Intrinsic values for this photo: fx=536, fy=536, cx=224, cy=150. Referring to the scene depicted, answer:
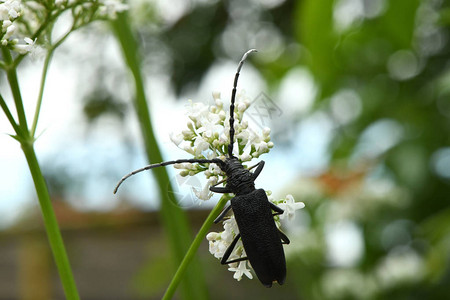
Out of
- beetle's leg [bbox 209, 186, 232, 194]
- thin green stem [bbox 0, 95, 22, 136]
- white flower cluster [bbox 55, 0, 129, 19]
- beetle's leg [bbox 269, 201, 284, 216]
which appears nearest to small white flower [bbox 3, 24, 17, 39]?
thin green stem [bbox 0, 95, 22, 136]

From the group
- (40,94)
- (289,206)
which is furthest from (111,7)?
(289,206)

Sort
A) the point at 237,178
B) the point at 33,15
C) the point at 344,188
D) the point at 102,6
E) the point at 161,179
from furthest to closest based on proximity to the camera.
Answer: the point at 344,188
the point at 161,179
the point at 102,6
the point at 33,15
the point at 237,178

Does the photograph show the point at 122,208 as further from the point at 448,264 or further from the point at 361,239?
the point at 448,264

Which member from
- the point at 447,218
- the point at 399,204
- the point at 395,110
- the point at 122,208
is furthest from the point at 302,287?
the point at 122,208

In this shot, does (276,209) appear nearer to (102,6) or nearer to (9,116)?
(9,116)

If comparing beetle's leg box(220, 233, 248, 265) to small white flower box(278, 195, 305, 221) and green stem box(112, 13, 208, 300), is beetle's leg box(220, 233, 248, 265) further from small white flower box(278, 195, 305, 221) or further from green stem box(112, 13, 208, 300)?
green stem box(112, 13, 208, 300)

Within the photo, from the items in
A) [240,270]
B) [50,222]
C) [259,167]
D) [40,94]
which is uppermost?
[40,94]

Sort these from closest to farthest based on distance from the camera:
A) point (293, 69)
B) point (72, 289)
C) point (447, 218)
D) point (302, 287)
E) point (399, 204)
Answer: point (72, 289) → point (447, 218) → point (302, 287) → point (399, 204) → point (293, 69)
